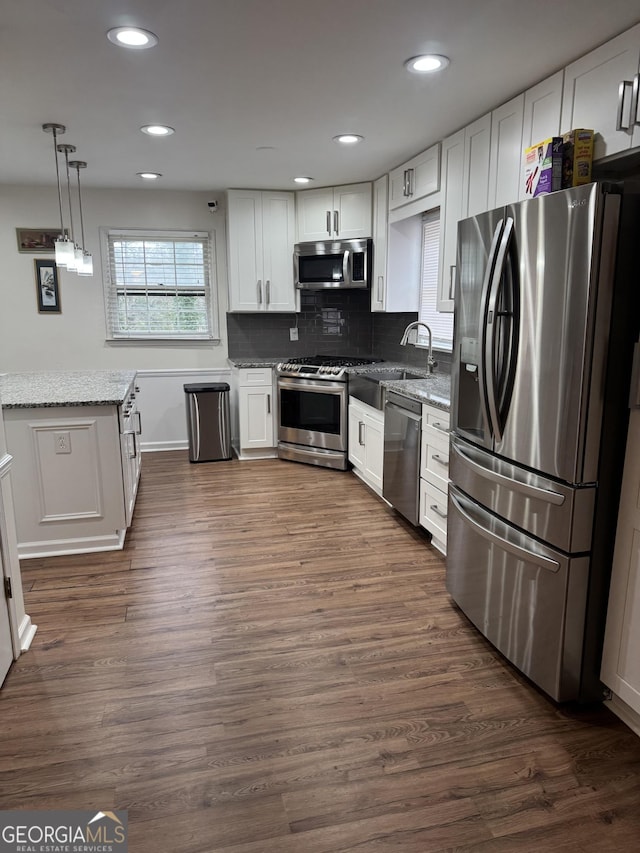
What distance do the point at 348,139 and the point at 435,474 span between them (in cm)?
224

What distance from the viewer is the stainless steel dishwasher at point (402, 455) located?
138 inches

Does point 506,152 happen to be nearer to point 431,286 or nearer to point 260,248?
point 431,286

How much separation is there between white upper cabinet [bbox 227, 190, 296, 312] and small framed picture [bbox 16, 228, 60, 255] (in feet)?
5.35

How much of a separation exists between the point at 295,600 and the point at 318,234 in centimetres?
361

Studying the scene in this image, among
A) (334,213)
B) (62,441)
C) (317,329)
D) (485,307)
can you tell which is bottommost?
(62,441)

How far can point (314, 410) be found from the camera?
5121 millimetres

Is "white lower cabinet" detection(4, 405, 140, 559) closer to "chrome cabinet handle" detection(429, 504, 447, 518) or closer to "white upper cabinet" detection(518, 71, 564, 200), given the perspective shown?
"chrome cabinet handle" detection(429, 504, 447, 518)

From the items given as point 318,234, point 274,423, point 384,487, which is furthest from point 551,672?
point 318,234

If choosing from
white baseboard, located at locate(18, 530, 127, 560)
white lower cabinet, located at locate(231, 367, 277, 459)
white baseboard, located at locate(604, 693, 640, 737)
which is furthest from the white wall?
white baseboard, located at locate(604, 693, 640, 737)

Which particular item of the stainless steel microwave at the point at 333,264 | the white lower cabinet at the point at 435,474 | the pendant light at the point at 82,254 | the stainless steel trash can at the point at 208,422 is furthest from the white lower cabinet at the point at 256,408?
the white lower cabinet at the point at 435,474

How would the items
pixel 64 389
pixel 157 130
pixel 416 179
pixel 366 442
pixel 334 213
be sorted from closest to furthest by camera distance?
pixel 157 130 < pixel 64 389 < pixel 416 179 < pixel 366 442 < pixel 334 213

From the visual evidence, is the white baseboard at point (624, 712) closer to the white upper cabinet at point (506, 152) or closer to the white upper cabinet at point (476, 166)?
the white upper cabinet at point (506, 152)

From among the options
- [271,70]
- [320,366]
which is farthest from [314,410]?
[271,70]

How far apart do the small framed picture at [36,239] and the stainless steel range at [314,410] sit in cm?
240
